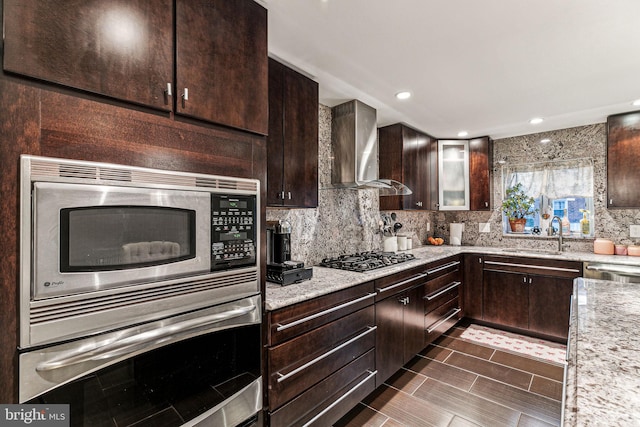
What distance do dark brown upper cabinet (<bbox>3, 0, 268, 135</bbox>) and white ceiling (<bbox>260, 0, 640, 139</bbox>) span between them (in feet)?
1.21

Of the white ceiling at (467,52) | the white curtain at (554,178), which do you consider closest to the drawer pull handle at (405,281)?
the white ceiling at (467,52)

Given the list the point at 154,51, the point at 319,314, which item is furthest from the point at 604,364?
the point at 154,51

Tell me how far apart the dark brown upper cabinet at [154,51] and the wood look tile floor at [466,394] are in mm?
2115

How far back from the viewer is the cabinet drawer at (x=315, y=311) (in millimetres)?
1595

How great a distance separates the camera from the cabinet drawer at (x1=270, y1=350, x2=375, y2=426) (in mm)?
1650

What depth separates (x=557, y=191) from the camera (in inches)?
155

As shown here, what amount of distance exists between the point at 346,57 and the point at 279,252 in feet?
4.76

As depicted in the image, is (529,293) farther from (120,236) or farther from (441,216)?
(120,236)

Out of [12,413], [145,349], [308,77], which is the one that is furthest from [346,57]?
[12,413]

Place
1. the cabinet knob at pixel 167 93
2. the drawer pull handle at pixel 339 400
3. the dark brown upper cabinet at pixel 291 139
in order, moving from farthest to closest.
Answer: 1. the dark brown upper cabinet at pixel 291 139
2. the drawer pull handle at pixel 339 400
3. the cabinet knob at pixel 167 93

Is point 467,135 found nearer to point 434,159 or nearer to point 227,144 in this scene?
point 434,159

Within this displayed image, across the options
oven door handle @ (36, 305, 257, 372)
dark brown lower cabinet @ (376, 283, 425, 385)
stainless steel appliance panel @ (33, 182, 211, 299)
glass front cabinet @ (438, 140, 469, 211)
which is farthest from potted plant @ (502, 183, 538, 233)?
stainless steel appliance panel @ (33, 182, 211, 299)

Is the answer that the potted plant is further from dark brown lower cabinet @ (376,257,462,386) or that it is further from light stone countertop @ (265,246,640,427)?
light stone countertop @ (265,246,640,427)

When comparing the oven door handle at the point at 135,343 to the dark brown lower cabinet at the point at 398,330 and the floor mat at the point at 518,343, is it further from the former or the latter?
the floor mat at the point at 518,343
